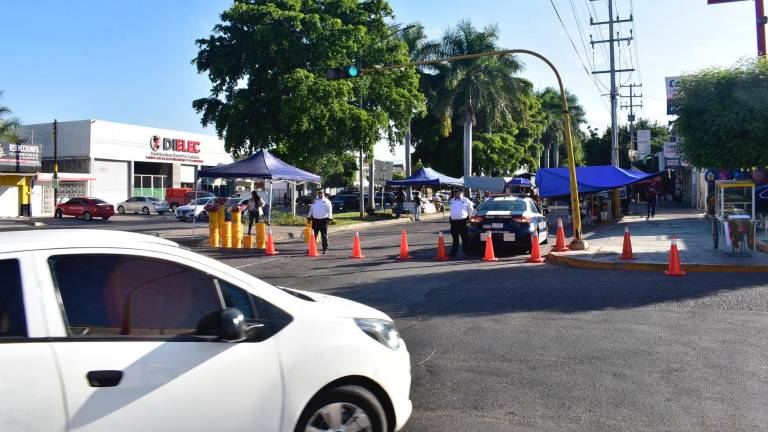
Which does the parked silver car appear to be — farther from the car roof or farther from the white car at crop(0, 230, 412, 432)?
the white car at crop(0, 230, 412, 432)

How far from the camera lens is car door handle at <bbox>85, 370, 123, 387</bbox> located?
3211mm

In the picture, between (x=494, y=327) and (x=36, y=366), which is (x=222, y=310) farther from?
(x=494, y=327)

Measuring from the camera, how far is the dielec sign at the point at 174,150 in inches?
2090

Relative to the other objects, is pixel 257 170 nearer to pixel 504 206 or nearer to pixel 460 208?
pixel 460 208

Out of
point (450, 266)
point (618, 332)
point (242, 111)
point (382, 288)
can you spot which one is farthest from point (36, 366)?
point (242, 111)

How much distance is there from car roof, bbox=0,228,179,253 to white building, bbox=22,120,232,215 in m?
42.4

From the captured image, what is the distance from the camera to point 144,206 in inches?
1825

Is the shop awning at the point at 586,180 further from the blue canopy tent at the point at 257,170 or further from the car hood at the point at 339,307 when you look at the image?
the car hood at the point at 339,307

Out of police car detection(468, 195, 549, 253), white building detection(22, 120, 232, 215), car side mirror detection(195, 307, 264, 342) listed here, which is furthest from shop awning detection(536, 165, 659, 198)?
white building detection(22, 120, 232, 215)

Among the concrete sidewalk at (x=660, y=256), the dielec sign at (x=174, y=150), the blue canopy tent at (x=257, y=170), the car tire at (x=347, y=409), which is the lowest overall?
the car tire at (x=347, y=409)

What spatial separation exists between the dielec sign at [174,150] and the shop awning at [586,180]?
3703 cm

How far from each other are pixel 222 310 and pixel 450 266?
1089 centimetres

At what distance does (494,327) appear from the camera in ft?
26.2

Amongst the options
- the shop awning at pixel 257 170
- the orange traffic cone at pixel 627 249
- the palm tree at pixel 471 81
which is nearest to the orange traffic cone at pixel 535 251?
the orange traffic cone at pixel 627 249
